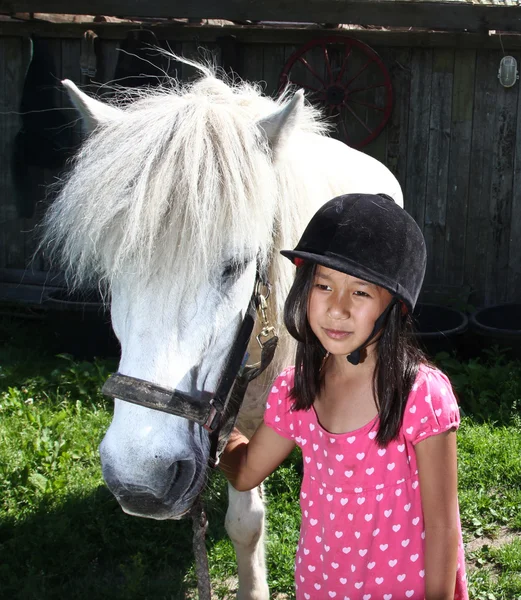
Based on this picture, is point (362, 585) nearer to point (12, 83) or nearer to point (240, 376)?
point (240, 376)

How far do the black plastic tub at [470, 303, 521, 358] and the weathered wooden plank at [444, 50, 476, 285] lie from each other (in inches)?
22.1

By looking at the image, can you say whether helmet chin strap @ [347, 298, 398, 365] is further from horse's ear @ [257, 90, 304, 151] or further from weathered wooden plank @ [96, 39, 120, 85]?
weathered wooden plank @ [96, 39, 120, 85]

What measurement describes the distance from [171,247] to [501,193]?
4.38 m

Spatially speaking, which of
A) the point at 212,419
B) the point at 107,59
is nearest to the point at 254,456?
the point at 212,419

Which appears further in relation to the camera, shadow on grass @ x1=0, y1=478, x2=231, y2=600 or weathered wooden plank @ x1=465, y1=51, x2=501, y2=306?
weathered wooden plank @ x1=465, y1=51, x2=501, y2=306

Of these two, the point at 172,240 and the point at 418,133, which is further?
the point at 418,133

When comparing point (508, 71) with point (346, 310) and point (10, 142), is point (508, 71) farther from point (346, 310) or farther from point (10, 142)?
point (346, 310)

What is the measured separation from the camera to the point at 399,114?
17.9 ft

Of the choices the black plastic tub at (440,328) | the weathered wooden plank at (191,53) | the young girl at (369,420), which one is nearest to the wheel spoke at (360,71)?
the weathered wooden plank at (191,53)

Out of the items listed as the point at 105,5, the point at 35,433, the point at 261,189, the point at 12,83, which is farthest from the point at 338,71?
the point at 261,189

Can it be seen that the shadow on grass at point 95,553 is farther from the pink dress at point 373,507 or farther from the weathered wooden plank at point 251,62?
the weathered wooden plank at point 251,62

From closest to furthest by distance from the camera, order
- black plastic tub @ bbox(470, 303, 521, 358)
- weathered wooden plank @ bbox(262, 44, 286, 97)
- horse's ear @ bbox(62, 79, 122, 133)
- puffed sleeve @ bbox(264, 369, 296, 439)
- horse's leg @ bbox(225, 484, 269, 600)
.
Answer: puffed sleeve @ bbox(264, 369, 296, 439) < horse's ear @ bbox(62, 79, 122, 133) < horse's leg @ bbox(225, 484, 269, 600) < black plastic tub @ bbox(470, 303, 521, 358) < weathered wooden plank @ bbox(262, 44, 286, 97)

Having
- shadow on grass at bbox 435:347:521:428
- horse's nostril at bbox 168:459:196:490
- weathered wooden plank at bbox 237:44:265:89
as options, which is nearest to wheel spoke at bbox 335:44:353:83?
weathered wooden plank at bbox 237:44:265:89

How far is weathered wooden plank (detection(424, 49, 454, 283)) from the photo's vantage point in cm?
533
